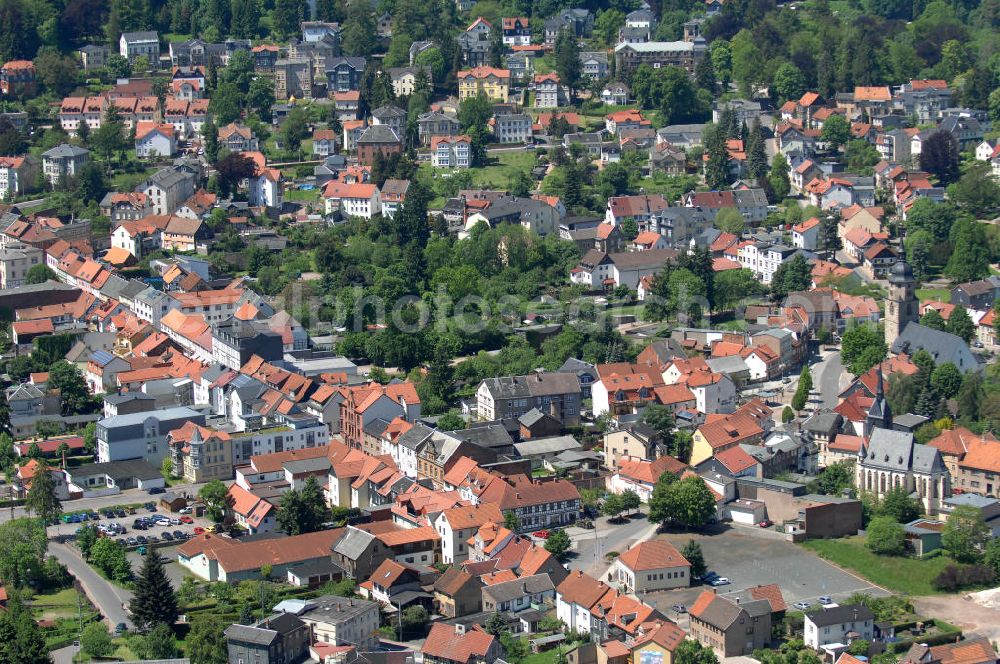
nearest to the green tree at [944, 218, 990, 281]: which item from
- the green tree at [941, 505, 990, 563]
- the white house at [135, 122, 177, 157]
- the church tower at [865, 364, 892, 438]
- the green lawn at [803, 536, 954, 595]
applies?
the church tower at [865, 364, 892, 438]

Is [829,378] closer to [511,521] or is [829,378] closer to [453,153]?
[511,521]

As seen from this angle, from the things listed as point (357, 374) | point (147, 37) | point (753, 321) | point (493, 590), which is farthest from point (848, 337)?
point (147, 37)

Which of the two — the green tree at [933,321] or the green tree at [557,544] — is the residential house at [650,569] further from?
the green tree at [933,321]

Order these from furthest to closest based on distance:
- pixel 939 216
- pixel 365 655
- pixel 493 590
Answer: pixel 939 216 < pixel 493 590 < pixel 365 655

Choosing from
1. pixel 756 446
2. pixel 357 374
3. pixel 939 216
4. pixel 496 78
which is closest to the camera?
pixel 756 446

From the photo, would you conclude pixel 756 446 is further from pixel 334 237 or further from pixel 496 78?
pixel 496 78
